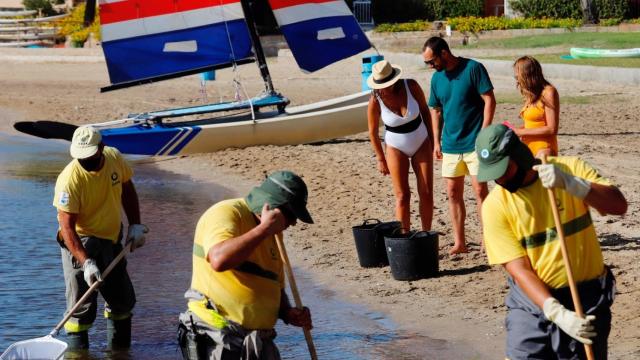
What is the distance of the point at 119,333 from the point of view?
848 centimetres

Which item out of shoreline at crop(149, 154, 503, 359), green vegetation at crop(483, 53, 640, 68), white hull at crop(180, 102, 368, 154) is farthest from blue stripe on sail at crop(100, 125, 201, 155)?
green vegetation at crop(483, 53, 640, 68)

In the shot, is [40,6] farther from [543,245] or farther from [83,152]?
[543,245]

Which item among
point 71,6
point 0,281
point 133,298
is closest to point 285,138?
point 0,281

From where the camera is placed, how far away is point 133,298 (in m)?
8.27

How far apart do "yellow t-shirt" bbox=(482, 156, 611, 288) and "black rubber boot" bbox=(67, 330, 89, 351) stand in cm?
408

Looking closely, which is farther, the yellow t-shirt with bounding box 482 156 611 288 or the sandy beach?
the sandy beach

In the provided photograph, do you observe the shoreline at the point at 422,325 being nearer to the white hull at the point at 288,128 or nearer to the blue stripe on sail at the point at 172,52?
the white hull at the point at 288,128

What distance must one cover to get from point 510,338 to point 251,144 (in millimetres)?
13376

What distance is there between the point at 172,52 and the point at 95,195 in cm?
1178

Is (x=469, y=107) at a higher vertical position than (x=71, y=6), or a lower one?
higher

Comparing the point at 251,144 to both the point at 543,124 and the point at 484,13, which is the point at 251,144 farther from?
the point at 484,13

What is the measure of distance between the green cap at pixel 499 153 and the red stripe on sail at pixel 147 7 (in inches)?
567

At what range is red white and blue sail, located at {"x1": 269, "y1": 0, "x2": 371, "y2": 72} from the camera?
19.0 meters

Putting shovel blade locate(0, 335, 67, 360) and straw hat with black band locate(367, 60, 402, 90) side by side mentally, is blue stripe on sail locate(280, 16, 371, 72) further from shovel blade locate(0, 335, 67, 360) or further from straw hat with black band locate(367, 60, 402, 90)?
shovel blade locate(0, 335, 67, 360)
